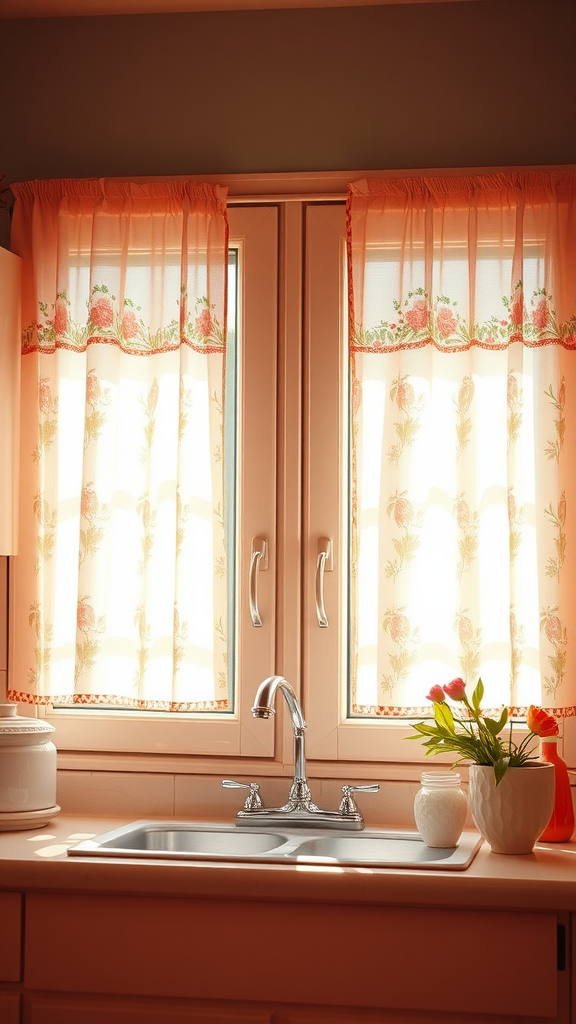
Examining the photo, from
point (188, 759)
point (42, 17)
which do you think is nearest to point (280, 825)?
point (188, 759)

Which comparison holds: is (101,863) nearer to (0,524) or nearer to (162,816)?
(162,816)

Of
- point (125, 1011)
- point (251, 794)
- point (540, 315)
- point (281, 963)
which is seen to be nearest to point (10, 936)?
point (125, 1011)

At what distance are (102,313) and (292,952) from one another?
1.42 meters

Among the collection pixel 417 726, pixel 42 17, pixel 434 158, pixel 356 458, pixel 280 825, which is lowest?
pixel 280 825

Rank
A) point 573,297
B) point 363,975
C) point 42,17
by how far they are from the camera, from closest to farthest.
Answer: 1. point 363,975
2. point 573,297
3. point 42,17

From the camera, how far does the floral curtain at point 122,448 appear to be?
93.6 inches

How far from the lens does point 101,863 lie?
188 centimetres

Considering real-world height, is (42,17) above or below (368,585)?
above

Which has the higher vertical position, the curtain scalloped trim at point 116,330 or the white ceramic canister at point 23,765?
the curtain scalloped trim at point 116,330

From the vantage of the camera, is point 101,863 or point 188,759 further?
point 188,759

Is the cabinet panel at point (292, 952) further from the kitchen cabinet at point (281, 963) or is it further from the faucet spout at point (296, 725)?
the faucet spout at point (296, 725)

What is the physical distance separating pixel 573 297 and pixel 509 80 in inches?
21.3

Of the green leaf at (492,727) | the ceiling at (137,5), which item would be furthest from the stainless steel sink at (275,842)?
the ceiling at (137,5)

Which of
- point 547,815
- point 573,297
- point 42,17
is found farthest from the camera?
point 42,17
